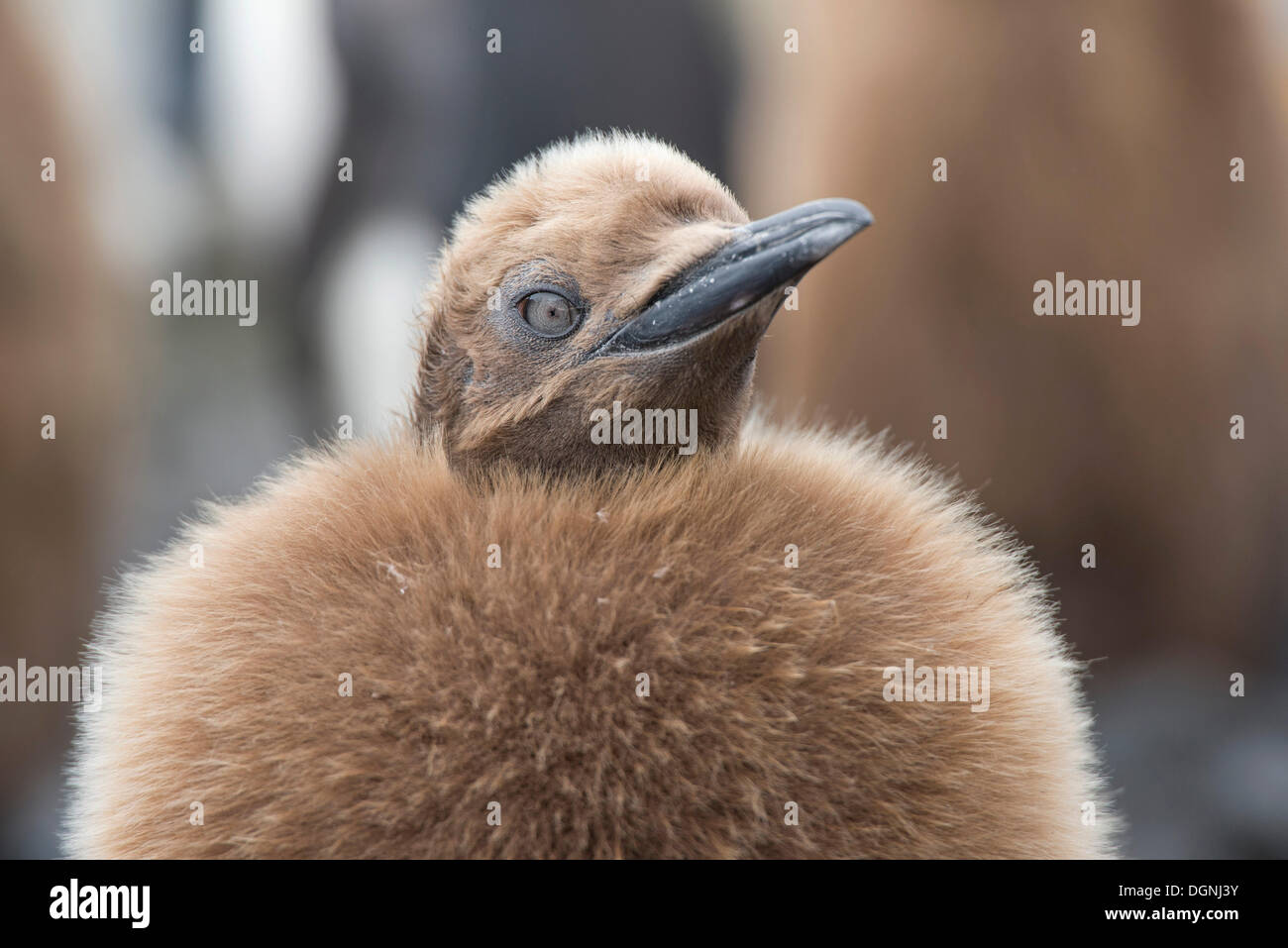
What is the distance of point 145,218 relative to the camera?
117 cm

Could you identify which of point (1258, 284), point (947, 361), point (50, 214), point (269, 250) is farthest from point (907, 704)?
point (269, 250)

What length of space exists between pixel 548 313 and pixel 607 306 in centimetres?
3

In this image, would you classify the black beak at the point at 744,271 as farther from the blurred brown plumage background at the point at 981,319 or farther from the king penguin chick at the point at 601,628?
the blurred brown plumage background at the point at 981,319

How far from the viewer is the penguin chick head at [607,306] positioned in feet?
1.41

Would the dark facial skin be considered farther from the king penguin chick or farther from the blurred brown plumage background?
the blurred brown plumage background

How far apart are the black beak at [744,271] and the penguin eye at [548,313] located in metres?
0.03

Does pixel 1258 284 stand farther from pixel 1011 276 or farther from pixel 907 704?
pixel 907 704

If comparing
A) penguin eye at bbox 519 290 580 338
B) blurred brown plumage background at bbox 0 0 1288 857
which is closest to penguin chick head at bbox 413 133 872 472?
penguin eye at bbox 519 290 580 338

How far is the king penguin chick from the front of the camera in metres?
0.38

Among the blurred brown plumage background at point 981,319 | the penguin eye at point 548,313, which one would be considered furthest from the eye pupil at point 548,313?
the blurred brown plumage background at point 981,319

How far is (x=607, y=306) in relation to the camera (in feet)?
1.49

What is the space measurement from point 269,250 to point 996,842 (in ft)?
3.59

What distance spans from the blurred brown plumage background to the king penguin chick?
35 cm

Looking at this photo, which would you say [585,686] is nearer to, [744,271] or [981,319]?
[744,271]
